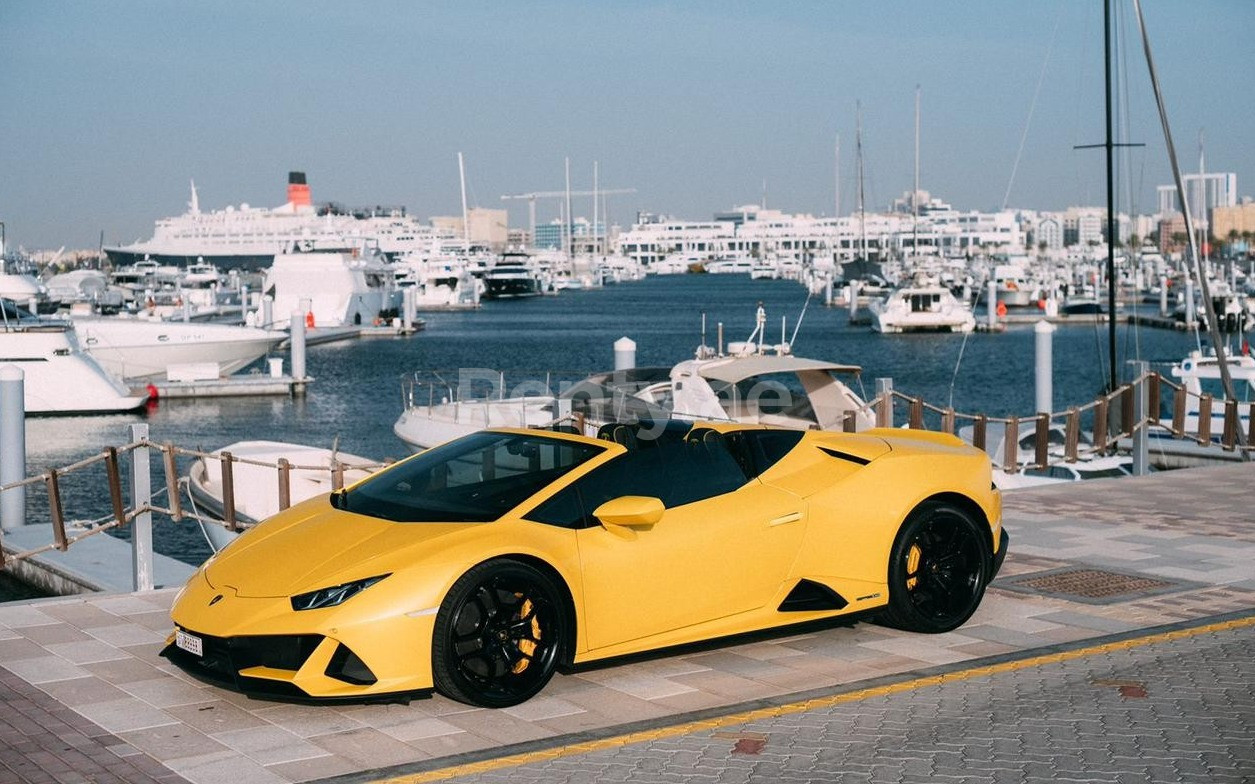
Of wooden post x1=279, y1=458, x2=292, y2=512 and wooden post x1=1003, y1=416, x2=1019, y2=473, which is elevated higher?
wooden post x1=279, y1=458, x2=292, y2=512

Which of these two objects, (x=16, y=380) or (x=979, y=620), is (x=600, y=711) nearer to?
(x=979, y=620)

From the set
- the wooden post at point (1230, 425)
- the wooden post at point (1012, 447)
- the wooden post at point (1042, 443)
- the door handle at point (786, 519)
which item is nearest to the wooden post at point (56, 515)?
the door handle at point (786, 519)

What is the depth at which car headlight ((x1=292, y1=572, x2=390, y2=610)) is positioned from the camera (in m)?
6.59

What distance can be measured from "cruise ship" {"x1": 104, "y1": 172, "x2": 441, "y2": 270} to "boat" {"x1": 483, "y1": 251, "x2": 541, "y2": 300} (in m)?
17.0

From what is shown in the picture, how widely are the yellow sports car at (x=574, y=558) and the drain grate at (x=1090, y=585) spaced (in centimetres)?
Answer: 109

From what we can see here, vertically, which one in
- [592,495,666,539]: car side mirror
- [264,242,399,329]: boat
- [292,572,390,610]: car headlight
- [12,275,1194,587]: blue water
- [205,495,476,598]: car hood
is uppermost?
[264,242,399,329]: boat

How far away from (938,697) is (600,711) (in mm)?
1634

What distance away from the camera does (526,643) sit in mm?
6922

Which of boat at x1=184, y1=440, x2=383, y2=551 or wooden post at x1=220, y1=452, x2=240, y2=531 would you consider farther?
boat at x1=184, y1=440, x2=383, y2=551

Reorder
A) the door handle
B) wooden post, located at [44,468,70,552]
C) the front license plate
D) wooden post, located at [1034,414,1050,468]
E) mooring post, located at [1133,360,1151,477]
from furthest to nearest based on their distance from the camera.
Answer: wooden post, located at [1034,414,1050,468], mooring post, located at [1133,360,1151,477], wooden post, located at [44,468,70,552], the door handle, the front license plate

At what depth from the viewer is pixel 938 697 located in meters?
7.07

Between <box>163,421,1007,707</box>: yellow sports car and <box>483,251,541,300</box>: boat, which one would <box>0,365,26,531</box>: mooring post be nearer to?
<box>163,421,1007,707</box>: yellow sports car

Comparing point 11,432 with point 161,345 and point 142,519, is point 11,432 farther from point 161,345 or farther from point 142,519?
point 161,345

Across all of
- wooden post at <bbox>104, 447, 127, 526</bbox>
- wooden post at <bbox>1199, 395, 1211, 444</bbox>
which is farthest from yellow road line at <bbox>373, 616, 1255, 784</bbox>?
wooden post at <bbox>1199, 395, 1211, 444</bbox>
